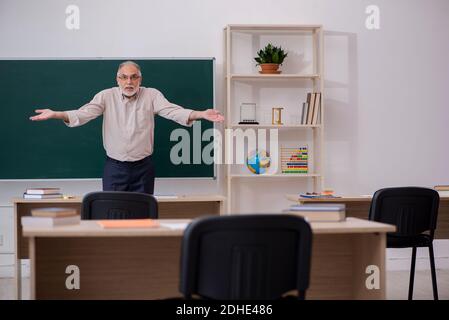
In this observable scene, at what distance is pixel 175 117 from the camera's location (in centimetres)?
531

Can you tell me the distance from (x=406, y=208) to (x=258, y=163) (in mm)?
2140

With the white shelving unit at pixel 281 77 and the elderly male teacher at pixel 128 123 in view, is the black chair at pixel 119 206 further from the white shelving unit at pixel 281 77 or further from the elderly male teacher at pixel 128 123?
the white shelving unit at pixel 281 77

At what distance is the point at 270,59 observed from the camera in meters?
6.39

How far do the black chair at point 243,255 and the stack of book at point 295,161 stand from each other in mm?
4008

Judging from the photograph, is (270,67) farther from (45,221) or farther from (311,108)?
(45,221)

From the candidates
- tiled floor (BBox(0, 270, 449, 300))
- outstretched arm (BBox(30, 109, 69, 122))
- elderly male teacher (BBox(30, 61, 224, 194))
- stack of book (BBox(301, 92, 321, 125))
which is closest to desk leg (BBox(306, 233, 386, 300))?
tiled floor (BBox(0, 270, 449, 300))

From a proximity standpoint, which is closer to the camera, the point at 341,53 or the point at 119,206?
the point at 119,206

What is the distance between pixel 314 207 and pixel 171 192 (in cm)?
345

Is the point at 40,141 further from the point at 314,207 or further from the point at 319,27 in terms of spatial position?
Result: the point at 314,207

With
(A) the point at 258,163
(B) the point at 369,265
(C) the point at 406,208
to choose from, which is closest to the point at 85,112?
(A) the point at 258,163

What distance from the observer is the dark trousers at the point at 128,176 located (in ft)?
17.2

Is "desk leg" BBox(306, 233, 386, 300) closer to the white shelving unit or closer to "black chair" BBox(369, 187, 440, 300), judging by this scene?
"black chair" BBox(369, 187, 440, 300)

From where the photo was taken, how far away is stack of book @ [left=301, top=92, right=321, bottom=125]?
6.33 m

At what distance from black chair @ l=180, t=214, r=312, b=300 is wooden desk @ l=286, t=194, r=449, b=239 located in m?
2.68
